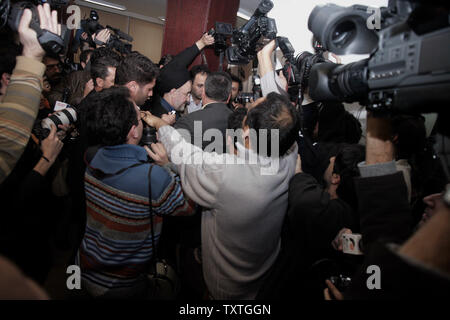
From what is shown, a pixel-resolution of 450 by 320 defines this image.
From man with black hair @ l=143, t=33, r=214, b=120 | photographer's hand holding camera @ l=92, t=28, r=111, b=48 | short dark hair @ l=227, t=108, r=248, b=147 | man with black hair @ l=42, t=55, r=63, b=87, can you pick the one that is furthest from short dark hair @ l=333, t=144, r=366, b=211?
photographer's hand holding camera @ l=92, t=28, r=111, b=48

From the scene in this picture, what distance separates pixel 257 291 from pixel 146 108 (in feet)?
5.51

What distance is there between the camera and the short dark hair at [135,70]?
1603 millimetres

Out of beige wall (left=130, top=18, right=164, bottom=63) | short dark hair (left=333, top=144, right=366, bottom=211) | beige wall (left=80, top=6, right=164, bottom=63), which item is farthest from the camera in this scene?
beige wall (left=130, top=18, right=164, bottom=63)

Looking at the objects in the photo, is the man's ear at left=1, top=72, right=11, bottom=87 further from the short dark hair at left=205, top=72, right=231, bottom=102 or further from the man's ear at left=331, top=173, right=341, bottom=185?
the man's ear at left=331, top=173, right=341, bottom=185

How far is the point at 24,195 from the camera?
3.60 ft

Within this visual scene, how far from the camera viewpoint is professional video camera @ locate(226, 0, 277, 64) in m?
1.65

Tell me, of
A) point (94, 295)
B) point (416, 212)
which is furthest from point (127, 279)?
point (416, 212)

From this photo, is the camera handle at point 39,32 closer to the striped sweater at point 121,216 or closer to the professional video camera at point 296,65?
the striped sweater at point 121,216

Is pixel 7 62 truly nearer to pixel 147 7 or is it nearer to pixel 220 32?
pixel 220 32

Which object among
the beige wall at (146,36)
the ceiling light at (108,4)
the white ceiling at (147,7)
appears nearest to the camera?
the white ceiling at (147,7)

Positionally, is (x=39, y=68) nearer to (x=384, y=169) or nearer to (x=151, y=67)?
(x=151, y=67)

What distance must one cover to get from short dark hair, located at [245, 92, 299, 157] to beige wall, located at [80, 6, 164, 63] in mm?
8264

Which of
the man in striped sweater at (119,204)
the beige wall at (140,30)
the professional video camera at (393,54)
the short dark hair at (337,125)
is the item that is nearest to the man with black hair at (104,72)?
the man in striped sweater at (119,204)

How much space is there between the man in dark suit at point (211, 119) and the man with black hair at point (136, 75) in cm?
33
